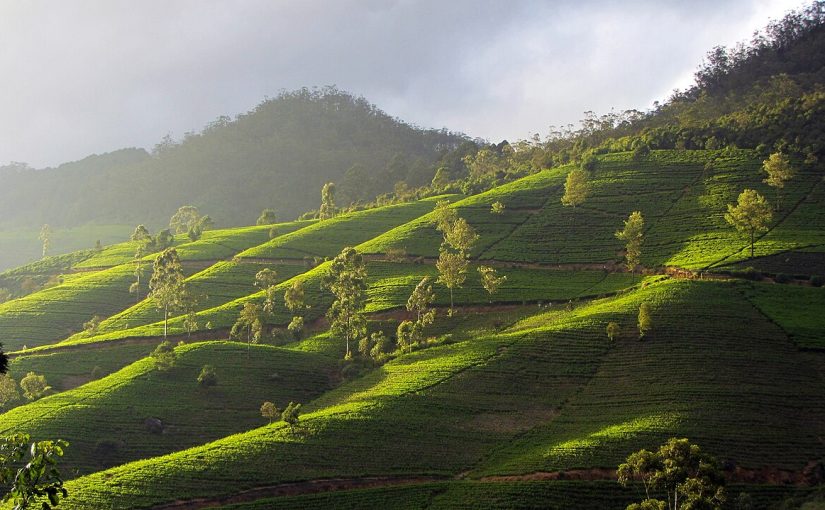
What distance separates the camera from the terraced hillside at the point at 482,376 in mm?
50219

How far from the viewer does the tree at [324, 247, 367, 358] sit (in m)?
80.3

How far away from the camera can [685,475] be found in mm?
38188

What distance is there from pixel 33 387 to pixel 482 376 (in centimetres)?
4126

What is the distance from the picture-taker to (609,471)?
4938 centimetres

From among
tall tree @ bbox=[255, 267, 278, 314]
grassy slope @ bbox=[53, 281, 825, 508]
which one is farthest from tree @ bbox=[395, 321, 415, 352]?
tall tree @ bbox=[255, 267, 278, 314]

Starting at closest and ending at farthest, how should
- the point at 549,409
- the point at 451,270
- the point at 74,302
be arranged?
the point at 549,409
the point at 451,270
the point at 74,302

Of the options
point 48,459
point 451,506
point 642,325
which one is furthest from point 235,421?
point 48,459

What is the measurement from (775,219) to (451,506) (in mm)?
71677

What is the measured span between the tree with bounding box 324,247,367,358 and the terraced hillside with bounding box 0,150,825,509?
2290mm

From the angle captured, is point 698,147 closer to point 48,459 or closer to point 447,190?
point 447,190

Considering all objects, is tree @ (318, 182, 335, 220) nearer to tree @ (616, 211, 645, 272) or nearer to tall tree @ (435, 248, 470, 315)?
tall tree @ (435, 248, 470, 315)

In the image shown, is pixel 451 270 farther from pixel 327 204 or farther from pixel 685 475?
pixel 327 204

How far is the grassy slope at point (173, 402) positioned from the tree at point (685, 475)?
3615 centimetres

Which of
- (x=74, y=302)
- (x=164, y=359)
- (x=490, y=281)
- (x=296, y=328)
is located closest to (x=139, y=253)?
(x=74, y=302)
